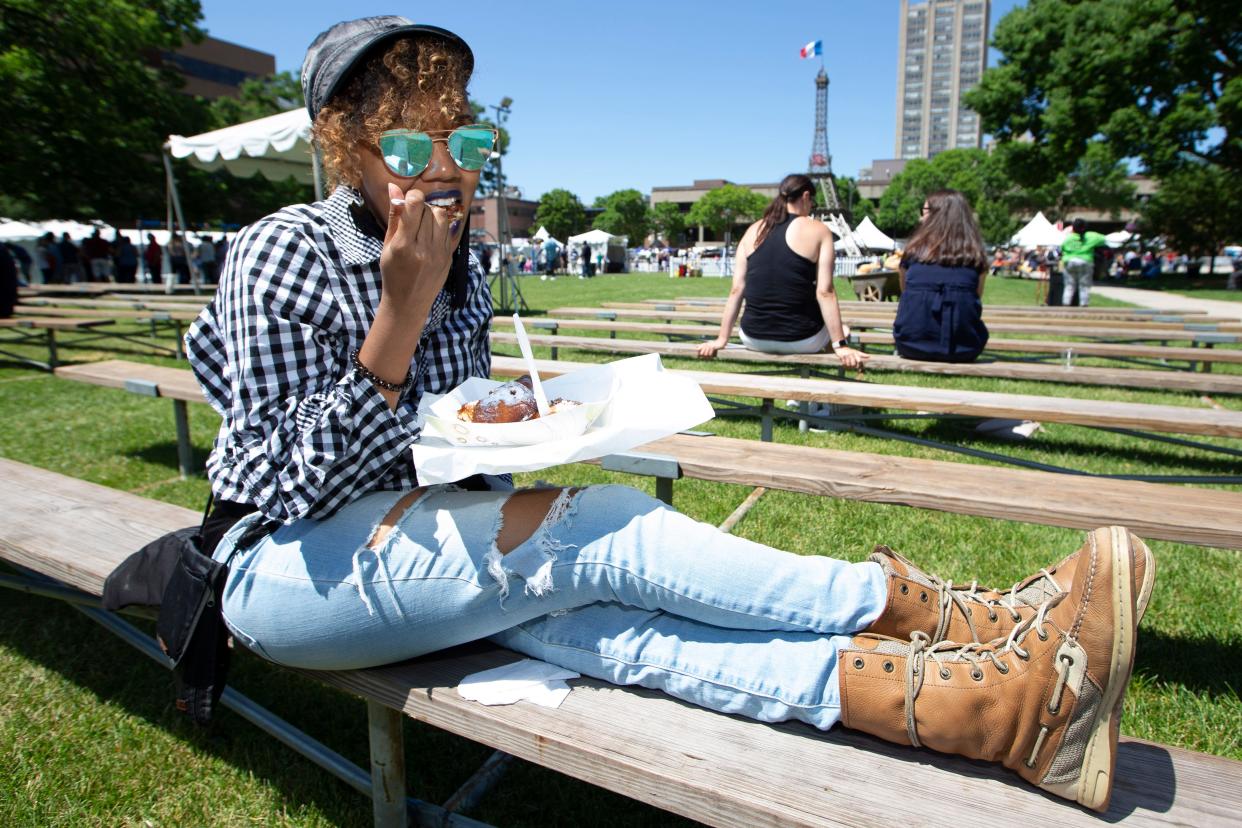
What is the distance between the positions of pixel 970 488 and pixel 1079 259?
637 inches

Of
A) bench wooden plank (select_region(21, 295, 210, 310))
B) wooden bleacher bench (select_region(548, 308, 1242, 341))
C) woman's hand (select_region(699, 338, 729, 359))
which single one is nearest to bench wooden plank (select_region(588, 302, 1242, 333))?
wooden bleacher bench (select_region(548, 308, 1242, 341))

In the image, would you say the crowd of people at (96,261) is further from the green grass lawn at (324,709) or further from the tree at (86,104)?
the green grass lawn at (324,709)

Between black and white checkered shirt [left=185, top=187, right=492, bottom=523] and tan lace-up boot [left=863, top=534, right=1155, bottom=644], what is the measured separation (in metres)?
1.08

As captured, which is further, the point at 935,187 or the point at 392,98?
the point at 935,187

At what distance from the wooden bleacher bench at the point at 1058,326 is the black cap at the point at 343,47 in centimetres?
773

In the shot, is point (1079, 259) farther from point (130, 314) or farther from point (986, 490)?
point (130, 314)

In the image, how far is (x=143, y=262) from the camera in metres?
27.6

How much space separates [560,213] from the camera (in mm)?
99750

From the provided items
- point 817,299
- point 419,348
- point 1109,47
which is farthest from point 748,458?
point 1109,47

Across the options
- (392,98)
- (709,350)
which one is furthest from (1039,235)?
(392,98)

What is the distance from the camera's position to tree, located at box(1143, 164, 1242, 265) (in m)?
33.8

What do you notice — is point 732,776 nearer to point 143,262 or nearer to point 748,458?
point 748,458

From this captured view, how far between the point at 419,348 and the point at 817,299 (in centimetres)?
456

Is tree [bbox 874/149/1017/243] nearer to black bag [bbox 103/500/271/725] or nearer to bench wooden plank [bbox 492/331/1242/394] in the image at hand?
bench wooden plank [bbox 492/331/1242/394]
